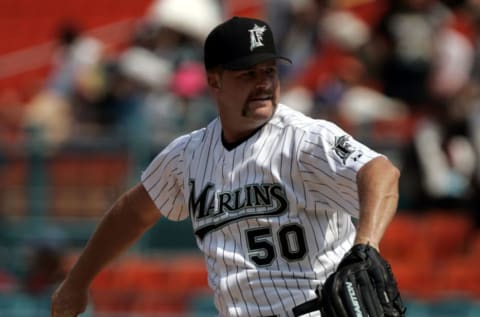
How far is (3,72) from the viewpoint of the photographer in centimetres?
1573

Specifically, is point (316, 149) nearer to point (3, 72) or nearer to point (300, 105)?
point (300, 105)

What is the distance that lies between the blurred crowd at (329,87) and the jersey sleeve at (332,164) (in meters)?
5.68

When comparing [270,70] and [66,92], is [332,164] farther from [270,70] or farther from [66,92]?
[66,92]

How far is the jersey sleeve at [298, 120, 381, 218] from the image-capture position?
439 centimetres

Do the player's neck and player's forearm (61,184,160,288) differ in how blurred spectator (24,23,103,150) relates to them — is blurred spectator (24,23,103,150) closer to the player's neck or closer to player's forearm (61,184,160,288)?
player's forearm (61,184,160,288)

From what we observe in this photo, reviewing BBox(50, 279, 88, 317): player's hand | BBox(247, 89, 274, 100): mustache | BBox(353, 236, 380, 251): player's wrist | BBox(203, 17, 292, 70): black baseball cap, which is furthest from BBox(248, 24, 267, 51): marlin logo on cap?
BBox(50, 279, 88, 317): player's hand

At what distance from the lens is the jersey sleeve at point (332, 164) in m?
4.39

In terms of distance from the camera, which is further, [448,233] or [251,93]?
[448,233]

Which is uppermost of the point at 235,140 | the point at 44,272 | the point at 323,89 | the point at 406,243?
the point at 323,89

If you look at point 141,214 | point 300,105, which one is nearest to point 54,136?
point 300,105

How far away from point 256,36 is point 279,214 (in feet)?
2.17

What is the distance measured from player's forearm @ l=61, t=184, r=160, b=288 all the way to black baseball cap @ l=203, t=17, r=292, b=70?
83 centimetres

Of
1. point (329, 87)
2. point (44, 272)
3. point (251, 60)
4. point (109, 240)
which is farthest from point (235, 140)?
point (329, 87)

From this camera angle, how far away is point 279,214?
4602mm
